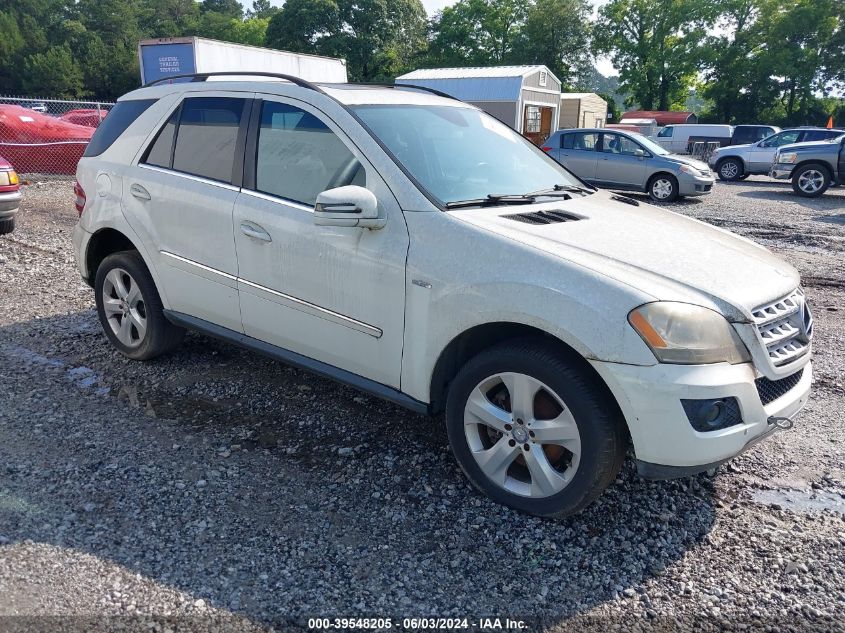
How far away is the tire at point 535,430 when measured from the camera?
272 cm

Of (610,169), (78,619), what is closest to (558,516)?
(78,619)

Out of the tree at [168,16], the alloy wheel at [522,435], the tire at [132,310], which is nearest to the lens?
the alloy wheel at [522,435]

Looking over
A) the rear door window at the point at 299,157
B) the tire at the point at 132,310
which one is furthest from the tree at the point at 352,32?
the rear door window at the point at 299,157

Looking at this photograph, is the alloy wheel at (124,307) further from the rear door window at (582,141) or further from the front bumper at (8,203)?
the rear door window at (582,141)

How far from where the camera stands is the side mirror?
10.1 ft

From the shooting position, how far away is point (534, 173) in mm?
3961

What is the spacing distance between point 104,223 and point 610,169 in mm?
12890

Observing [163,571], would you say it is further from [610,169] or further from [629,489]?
[610,169]

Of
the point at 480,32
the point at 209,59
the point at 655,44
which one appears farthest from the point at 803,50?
the point at 209,59

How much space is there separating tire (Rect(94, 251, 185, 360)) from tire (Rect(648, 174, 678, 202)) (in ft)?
42.0

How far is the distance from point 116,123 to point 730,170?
832 inches

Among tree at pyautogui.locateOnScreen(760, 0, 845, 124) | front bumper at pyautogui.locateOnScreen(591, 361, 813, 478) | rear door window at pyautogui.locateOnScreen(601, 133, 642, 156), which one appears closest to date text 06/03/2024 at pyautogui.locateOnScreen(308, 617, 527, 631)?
front bumper at pyautogui.locateOnScreen(591, 361, 813, 478)

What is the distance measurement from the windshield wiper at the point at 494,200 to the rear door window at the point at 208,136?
1428 mm

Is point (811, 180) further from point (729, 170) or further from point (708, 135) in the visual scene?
point (708, 135)
